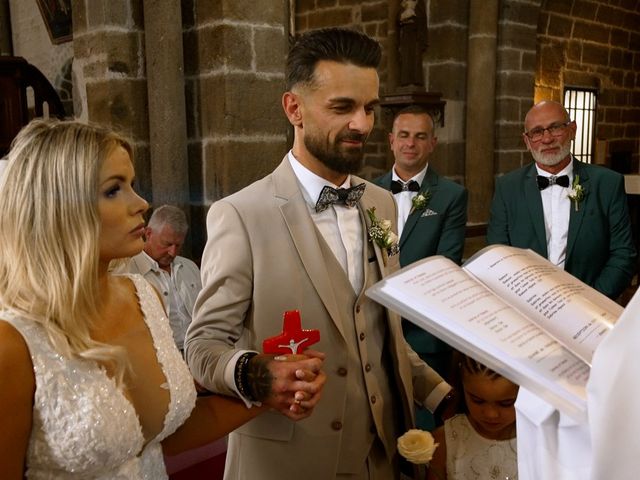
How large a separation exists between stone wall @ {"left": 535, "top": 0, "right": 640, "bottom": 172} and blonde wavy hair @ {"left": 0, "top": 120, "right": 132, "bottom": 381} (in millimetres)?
8793

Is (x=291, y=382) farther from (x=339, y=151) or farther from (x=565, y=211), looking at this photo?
(x=565, y=211)

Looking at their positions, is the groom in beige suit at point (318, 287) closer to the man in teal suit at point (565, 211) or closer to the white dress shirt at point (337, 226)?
the white dress shirt at point (337, 226)

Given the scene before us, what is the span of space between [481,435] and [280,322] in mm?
827

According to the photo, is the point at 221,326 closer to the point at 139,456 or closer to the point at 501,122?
the point at 139,456

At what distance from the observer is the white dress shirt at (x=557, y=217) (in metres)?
3.39

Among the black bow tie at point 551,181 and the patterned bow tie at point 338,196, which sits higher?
the patterned bow tie at point 338,196

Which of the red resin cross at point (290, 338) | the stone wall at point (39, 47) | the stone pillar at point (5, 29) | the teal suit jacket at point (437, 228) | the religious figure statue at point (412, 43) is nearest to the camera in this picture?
the red resin cross at point (290, 338)

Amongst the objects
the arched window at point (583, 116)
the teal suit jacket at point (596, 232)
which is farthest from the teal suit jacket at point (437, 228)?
the arched window at point (583, 116)

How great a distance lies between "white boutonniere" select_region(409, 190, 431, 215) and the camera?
338 centimetres

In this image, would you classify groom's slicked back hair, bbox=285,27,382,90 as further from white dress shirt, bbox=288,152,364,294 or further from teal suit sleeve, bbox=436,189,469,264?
teal suit sleeve, bbox=436,189,469,264

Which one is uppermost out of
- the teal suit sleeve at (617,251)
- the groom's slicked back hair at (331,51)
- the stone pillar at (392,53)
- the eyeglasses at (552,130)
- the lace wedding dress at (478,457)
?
the stone pillar at (392,53)

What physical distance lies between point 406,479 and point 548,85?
8.51 meters

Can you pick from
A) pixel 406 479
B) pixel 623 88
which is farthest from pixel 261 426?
pixel 623 88

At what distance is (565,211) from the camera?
3398 mm
